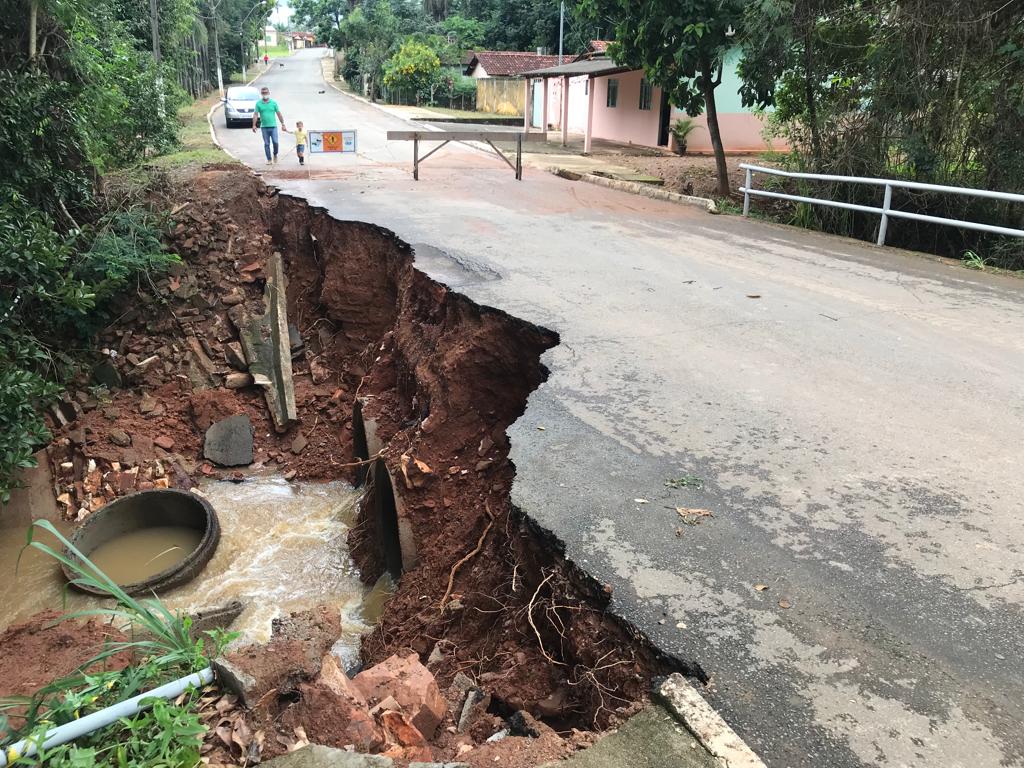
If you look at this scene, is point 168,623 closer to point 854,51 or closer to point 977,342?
point 977,342

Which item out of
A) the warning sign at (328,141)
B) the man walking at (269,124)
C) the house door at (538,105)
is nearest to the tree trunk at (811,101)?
the warning sign at (328,141)

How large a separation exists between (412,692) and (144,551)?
608 cm

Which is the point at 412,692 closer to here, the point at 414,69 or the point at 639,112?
the point at 639,112

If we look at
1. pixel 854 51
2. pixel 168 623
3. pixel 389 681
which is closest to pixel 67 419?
pixel 168 623

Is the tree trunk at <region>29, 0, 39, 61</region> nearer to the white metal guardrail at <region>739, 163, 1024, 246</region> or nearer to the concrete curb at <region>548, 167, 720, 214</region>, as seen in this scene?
the white metal guardrail at <region>739, 163, 1024, 246</region>

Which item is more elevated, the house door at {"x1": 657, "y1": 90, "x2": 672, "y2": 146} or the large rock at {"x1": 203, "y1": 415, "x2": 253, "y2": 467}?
the house door at {"x1": 657, "y1": 90, "x2": 672, "y2": 146}

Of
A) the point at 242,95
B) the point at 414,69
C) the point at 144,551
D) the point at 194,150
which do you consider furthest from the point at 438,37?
the point at 144,551

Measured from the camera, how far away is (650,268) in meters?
9.26

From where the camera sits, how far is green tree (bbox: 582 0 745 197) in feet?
49.9

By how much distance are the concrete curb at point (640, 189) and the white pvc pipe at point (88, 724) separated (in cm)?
1322

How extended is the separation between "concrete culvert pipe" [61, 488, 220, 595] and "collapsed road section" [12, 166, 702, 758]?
58 cm

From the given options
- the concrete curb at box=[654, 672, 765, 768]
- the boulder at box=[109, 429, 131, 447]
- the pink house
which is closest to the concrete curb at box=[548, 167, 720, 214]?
the pink house

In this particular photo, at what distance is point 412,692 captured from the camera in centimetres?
337

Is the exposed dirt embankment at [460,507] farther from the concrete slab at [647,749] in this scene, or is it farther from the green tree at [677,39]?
the green tree at [677,39]
